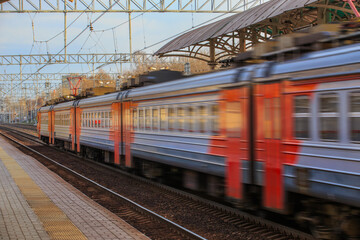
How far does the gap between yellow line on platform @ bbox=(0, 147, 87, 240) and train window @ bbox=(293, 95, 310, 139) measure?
3.72 m

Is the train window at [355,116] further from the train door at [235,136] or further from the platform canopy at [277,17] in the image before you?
the platform canopy at [277,17]

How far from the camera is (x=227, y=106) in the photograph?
8.36 meters

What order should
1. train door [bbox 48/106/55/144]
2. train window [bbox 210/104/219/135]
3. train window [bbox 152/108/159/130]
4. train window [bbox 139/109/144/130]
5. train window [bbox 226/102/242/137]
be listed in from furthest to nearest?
train door [bbox 48/106/55/144], train window [bbox 139/109/144/130], train window [bbox 152/108/159/130], train window [bbox 210/104/219/135], train window [bbox 226/102/242/137]

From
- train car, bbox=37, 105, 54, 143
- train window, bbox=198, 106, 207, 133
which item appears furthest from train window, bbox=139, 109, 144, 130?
train car, bbox=37, 105, 54, 143

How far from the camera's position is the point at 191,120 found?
9797mm

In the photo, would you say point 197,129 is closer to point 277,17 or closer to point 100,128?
point 100,128

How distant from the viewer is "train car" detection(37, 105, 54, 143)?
93.2 ft

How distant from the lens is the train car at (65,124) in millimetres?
22297

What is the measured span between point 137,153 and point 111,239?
6.32 m

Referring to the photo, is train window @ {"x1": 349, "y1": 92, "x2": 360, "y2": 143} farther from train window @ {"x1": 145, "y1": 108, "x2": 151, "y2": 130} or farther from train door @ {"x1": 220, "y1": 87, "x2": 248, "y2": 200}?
train window @ {"x1": 145, "y1": 108, "x2": 151, "y2": 130}

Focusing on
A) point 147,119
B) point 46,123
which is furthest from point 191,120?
point 46,123

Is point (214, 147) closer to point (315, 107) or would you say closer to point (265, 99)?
point (265, 99)

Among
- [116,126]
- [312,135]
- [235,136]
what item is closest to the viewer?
[312,135]

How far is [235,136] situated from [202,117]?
1.44 m
